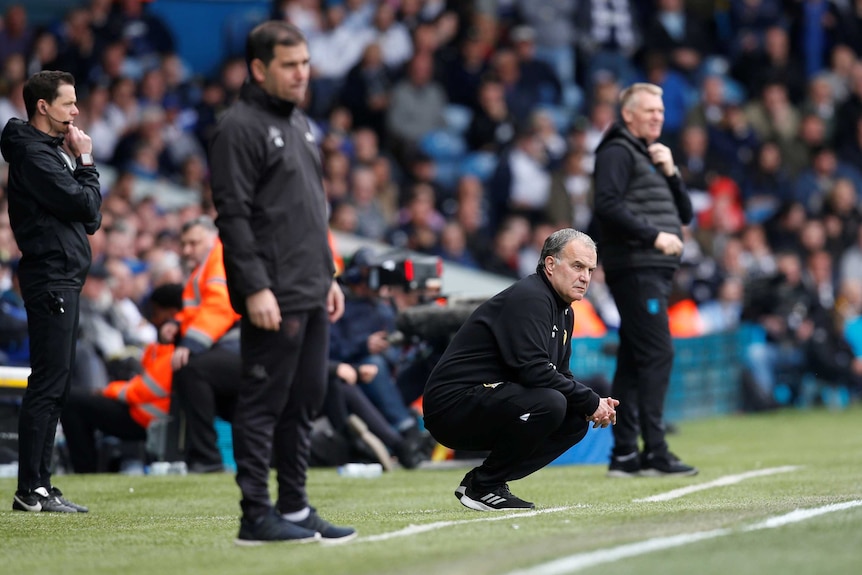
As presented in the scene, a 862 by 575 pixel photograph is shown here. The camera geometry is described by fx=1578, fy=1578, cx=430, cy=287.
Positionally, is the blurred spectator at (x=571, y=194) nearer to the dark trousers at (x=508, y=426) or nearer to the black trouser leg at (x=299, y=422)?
the dark trousers at (x=508, y=426)

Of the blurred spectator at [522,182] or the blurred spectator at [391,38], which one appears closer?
the blurred spectator at [522,182]

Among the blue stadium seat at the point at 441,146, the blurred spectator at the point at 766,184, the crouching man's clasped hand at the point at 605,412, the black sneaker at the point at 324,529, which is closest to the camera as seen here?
the black sneaker at the point at 324,529

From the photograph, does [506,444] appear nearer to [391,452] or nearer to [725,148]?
[391,452]

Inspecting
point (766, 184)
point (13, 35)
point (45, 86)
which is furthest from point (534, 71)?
point (45, 86)

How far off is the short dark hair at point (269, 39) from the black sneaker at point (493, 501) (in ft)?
8.29

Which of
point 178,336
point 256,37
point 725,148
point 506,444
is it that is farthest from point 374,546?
point 725,148

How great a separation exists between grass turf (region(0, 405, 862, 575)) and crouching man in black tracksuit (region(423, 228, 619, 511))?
11.5 inches

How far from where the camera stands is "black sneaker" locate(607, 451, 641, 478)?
9664 mm

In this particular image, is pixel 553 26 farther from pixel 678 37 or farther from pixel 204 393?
pixel 204 393

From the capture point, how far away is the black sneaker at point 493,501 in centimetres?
754

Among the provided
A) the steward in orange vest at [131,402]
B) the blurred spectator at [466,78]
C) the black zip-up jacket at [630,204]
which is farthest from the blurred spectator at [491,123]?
the black zip-up jacket at [630,204]

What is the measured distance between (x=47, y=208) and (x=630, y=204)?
3573mm

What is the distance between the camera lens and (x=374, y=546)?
6055 millimetres

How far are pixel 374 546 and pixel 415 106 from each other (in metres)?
13.2
